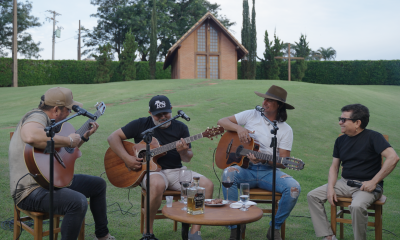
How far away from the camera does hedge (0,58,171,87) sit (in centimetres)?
2677

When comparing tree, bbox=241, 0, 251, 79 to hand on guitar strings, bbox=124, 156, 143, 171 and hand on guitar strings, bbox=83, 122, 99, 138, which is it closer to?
hand on guitar strings, bbox=124, 156, 143, 171

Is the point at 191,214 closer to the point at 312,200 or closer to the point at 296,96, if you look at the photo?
the point at 312,200

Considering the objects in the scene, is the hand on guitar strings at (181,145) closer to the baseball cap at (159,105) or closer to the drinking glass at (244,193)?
the baseball cap at (159,105)

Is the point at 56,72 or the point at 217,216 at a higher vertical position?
the point at 56,72

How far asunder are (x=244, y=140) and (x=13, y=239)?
8.99ft

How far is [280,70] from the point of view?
31.4m

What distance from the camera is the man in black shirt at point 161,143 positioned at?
4.02 meters

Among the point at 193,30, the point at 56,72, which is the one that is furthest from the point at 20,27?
the point at 193,30

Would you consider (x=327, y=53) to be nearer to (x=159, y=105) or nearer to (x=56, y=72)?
(x=56, y=72)

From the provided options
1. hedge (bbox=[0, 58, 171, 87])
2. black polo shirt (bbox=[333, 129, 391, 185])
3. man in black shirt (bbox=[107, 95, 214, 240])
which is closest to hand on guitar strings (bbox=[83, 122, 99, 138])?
man in black shirt (bbox=[107, 95, 214, 240])

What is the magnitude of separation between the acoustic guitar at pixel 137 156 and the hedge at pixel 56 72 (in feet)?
83.1

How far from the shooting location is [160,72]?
102 feet

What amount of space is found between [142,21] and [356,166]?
3434cm

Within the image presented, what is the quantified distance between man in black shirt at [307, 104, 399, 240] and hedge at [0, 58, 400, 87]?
1045 inches
